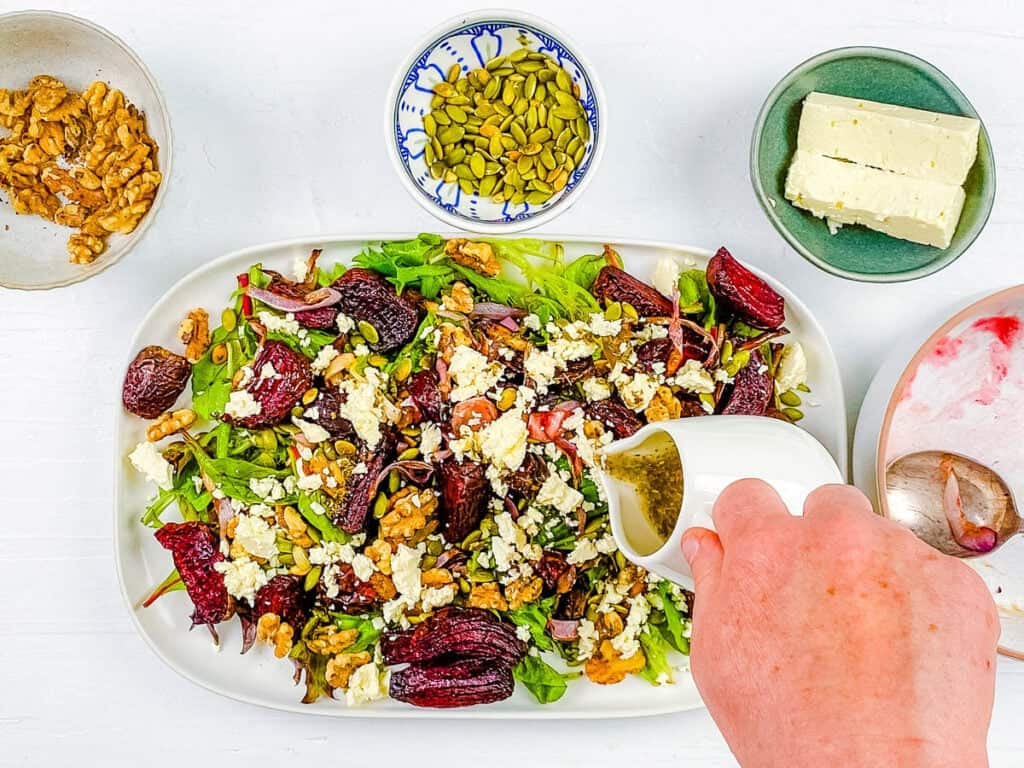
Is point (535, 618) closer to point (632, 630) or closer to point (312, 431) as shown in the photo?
point (632, 630)

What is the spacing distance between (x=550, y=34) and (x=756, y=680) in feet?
3.00

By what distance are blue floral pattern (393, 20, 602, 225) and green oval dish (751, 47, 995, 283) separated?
0.25 metres

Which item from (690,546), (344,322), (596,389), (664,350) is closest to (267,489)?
(344,322)

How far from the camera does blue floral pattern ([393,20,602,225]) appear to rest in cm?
131

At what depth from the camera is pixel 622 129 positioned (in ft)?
4.72

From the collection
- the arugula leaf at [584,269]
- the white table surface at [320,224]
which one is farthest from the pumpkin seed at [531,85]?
the arugula leaf at [584,269]

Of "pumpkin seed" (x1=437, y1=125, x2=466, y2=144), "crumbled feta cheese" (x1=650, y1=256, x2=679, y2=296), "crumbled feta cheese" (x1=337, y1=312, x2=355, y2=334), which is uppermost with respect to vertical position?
"pumpkin seed" (x1=437, y1=125, x2=466, y2=144)

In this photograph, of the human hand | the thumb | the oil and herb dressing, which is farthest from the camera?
the oil and herb dressing

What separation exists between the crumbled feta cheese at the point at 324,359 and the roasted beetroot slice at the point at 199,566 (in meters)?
0.27

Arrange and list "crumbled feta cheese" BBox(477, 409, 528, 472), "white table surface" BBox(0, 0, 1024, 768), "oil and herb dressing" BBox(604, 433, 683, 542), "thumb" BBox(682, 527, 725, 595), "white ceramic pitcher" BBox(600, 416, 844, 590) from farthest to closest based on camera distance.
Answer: "white table surface" BBox(0, 0, 1024, 768), "crumbled feta cheese" BBox(477, 409, 528, 472), "oil and herb dressing" BBox(604, 433, 683, 542), "white ceramic pitcher" BBox(600, 416, 844, 590), "thumb" BBox(682, 527, 725, 595)

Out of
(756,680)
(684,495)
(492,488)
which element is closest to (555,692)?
(492,488)

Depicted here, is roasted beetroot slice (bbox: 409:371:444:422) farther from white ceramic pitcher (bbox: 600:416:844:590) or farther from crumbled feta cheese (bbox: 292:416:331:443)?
white ceramic pitcher (bbox: 600:416:844:590)

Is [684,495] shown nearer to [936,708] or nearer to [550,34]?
[936,708]

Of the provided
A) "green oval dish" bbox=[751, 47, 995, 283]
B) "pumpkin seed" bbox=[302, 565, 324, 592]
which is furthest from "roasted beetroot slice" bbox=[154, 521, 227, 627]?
"green oval dish" bbox=[751, 47, 995, 283]
